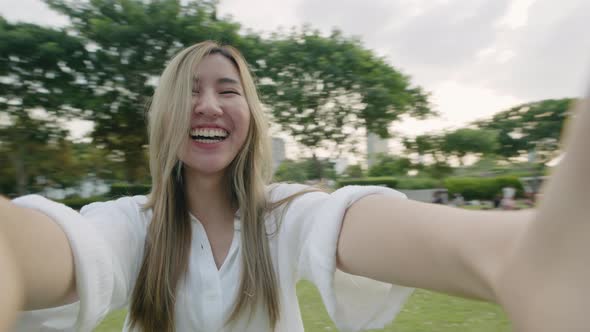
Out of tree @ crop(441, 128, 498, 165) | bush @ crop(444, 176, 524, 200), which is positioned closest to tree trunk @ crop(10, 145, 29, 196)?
bush @ crop(444, 176, 524, 200)

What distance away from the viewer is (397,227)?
34.7 inches

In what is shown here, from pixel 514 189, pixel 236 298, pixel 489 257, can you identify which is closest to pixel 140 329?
pixel 236 298

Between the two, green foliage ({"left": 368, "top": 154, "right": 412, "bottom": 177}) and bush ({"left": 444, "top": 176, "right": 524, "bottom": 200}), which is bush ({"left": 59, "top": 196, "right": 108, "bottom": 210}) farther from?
bush ({"left": 444, "top": 176, "right": 524, "bottom": 200})

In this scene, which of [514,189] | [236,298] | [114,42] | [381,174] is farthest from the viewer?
[381,174]

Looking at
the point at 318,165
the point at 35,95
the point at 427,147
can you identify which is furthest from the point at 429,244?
the point at 427,147

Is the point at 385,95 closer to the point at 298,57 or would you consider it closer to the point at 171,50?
the point at 298,57

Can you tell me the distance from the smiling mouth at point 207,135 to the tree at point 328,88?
13.7 m

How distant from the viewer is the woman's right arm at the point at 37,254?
0.80 meters

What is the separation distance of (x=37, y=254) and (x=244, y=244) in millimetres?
817

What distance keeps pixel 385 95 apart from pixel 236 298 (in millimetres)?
15474

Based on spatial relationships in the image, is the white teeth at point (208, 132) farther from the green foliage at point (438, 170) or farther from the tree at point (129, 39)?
the green foliage at point (438, 170)

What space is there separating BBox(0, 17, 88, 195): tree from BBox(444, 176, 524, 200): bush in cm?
1591

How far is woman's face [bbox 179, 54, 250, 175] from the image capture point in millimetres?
1687

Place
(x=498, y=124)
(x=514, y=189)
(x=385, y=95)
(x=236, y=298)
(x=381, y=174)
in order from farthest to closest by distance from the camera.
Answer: (x=498, y=124)
(x=381, y=174)
(x=514, y=189)
(x=385, y=95)
(x=236, y=298)
